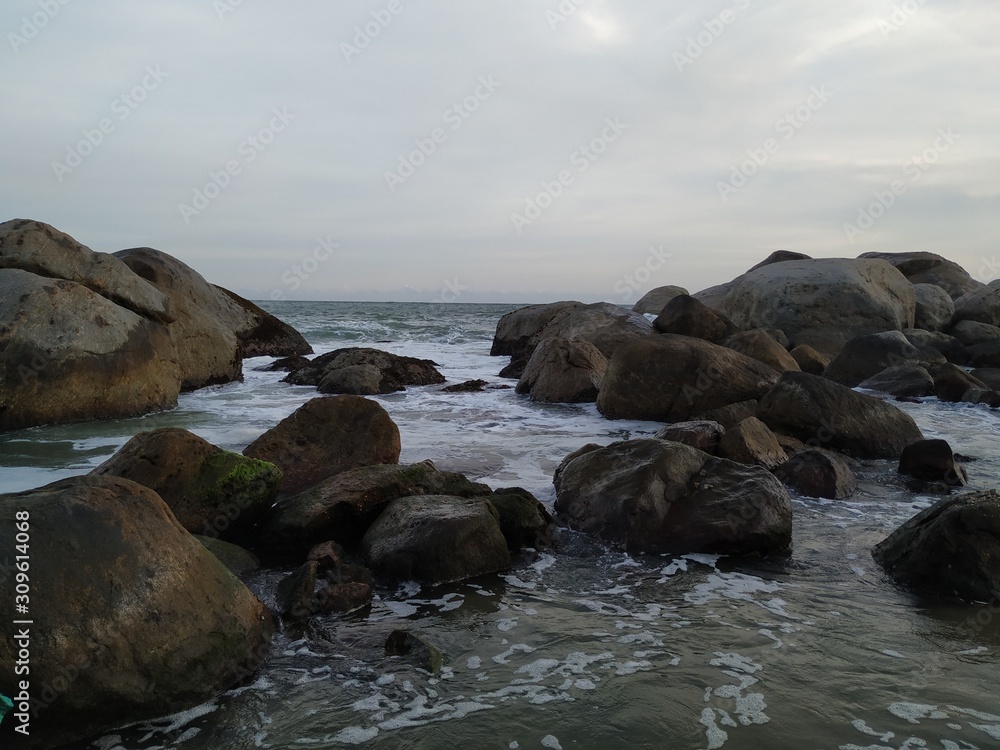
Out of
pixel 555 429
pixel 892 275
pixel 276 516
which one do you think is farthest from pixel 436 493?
pixel 892 275

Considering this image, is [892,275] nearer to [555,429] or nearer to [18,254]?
[555,429]

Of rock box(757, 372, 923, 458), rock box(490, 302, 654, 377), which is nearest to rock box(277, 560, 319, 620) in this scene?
rock box(757, 372, 923, 458)

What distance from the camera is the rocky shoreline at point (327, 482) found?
3.15 metres

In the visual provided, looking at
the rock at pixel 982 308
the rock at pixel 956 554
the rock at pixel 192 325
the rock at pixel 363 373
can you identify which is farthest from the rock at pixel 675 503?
the rock at pixel 982 308

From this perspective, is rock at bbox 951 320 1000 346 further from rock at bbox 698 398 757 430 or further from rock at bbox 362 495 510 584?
rock at bbox 362 495 510 584

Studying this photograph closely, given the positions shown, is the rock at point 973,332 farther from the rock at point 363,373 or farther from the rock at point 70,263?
the rock at point 70,263

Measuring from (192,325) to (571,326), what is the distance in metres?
7.78

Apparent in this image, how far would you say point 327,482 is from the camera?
5527 millimetres

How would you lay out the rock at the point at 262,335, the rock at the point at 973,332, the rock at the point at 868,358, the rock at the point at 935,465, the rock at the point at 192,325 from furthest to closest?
1. the rock at the point at 973,332
2. the rock at the point at 262,335
3. the rock at the point at 868,358
4. the rock at the point at 192,325
5. the rock at the point at 935,465

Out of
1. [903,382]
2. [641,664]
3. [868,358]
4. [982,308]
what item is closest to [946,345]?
[982,308]

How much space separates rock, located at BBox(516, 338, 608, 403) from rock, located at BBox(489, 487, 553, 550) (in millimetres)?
6604

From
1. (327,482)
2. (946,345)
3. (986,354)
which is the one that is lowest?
(327,482)

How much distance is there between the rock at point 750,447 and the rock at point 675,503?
1250 mm

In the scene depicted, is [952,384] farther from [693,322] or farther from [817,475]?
[817,475]
